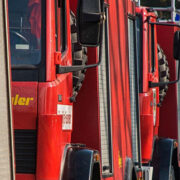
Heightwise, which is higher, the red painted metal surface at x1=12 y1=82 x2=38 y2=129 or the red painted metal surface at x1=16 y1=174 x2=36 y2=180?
the red painted metal surface at x1=12 y1=82 x2=38 y2=129

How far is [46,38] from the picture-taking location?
438cm

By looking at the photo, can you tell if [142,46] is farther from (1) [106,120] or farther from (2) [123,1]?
(1) [106,120]

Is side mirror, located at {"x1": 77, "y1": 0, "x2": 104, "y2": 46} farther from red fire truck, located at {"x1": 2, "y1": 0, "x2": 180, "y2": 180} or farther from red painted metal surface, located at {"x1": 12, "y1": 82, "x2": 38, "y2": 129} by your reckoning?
red painted metal surface, located at {"x1": 12, "y1": 82, "x2": 38, "y2": 129}

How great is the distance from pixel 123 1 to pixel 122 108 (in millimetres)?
1205

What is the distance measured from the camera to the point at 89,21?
4.20 metres

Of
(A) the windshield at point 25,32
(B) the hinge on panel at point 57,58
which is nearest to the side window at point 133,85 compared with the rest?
(B) the hinge on panel at point 57,58

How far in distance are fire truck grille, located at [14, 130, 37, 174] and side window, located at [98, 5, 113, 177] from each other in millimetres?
1587

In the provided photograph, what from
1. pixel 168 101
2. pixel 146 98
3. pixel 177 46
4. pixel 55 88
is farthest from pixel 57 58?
pixel 168 101

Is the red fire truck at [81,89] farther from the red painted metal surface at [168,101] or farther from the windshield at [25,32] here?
the red painted metal surface at [168,101]

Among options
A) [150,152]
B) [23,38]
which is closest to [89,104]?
[23,38]

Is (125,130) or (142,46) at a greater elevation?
(142,46)

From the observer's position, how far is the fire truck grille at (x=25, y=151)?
4.16 m

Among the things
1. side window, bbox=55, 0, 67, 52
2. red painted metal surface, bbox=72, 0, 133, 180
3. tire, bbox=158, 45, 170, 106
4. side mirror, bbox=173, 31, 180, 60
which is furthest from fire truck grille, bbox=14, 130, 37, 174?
tire, bbox=158, 45, 170, 106

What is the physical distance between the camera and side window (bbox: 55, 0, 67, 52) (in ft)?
14.9
